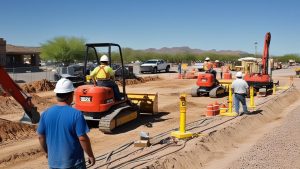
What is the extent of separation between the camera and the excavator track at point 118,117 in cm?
1148

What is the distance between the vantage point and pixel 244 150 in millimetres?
10172

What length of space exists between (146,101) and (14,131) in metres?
5.01

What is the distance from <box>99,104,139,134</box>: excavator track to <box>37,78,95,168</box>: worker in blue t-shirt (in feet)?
22.7

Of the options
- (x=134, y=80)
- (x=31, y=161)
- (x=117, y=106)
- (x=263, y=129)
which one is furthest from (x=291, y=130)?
(x=134, y=80)

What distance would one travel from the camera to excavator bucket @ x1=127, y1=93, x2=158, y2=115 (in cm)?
1473

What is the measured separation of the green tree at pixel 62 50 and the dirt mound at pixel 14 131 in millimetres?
55702

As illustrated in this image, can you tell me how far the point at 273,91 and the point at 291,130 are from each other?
11.4 metres

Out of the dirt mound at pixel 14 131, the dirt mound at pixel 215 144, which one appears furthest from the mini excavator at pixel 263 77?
the dirt mound at pixel 14 131

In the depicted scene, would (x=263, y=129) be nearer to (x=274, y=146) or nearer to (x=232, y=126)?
(x=232, y=126)

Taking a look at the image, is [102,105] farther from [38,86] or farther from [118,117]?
[38,86]

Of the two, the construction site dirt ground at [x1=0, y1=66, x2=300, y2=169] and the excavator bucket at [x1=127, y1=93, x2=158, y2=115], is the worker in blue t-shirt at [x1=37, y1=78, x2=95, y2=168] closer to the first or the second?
the construction site dirt ground at [x1=0, y1=66, x2=300, y2=169]

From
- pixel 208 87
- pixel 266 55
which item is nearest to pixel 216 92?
pixel 208 87

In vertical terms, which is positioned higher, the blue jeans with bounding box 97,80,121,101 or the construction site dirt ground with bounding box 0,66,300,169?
the blue jeans with bounding box 97,80,121,101

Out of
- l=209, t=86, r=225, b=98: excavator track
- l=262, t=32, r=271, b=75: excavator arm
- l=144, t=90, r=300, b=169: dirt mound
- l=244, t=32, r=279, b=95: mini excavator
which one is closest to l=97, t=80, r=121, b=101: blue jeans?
l=144, t=90, r=300, b=169: dirt mound
